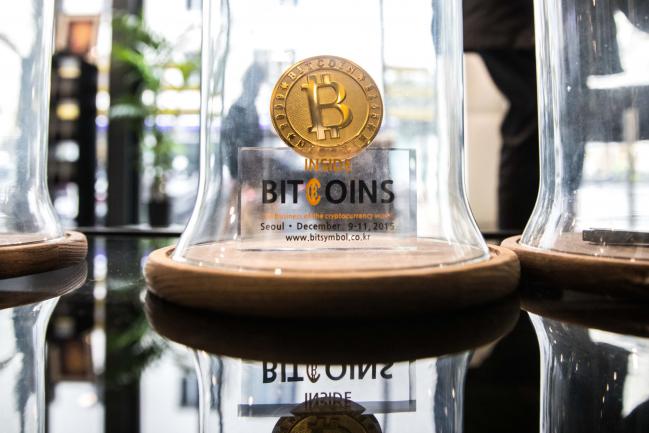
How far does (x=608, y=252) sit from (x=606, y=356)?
0.48 ft

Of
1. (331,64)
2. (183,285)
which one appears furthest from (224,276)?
(331,64)

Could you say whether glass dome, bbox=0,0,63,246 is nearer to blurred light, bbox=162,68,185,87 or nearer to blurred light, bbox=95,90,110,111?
blurred light, bbox=162,68,185,87

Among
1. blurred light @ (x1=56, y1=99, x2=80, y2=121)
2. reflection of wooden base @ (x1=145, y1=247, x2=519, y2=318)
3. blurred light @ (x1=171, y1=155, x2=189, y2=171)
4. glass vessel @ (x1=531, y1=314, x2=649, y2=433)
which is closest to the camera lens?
glass vessel @ (x1=531, y1=314, x2=649, y2=433)

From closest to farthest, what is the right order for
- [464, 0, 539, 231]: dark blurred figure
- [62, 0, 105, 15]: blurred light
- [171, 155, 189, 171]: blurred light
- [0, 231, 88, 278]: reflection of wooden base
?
[0, 231, 88, 278]: reflection of wooden base, [464, 0, 539, 231]: dark blurred figure, [171, 155, 189, 171]: blurred light, [62, 0, 105, 15]: blurred light

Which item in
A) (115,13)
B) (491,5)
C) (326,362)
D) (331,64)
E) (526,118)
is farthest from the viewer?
(115,13)

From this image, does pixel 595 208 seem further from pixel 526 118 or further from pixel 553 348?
pixel 526 118

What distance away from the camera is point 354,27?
416 millimetres

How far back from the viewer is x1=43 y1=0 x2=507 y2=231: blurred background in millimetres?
3141

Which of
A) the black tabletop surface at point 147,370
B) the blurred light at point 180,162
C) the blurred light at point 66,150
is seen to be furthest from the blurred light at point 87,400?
the blurred light at point 66,150

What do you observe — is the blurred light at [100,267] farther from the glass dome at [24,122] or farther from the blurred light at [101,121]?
the blurred light at [101,121]

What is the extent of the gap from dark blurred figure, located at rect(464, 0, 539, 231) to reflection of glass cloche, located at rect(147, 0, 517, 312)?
75cm

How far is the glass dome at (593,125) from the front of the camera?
0.47m

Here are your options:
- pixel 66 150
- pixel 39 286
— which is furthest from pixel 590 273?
pixel 66 150

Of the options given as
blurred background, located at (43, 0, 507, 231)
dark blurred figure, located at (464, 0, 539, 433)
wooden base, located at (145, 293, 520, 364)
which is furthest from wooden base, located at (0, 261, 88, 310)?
blurred background, located at (43, 0, 507, 231)
